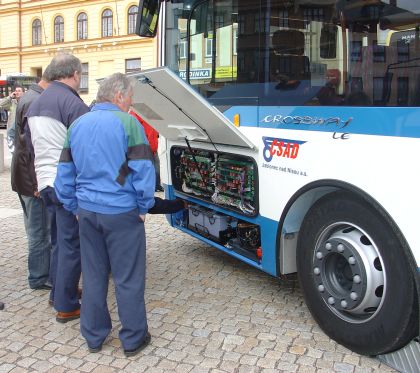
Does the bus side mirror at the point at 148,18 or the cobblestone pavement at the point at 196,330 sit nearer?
the cobblestone pavement at the point at 196,330

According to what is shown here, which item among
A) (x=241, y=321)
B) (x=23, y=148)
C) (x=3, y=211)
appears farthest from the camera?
(x=3, y=211)

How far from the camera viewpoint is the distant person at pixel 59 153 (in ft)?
12.2

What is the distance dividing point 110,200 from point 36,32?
1698 inches

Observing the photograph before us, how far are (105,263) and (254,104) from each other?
1618mm

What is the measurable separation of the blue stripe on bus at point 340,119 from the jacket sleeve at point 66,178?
140cm

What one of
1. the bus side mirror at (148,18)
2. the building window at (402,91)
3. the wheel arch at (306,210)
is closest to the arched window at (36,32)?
the bus side mirror at (148,18)

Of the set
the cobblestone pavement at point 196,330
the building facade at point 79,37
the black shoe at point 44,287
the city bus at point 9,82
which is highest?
the building facade at point 79,37

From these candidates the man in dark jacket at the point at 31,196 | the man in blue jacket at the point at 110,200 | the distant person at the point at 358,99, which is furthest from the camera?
the man in dark jacket at the point at 31,196

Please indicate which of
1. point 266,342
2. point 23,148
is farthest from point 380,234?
point 23,148

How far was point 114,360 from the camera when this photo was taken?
3.26 metres

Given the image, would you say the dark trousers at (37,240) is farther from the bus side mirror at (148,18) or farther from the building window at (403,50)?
the building window at (403,50)

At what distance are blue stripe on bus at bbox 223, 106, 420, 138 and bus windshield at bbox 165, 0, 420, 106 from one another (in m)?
0.06

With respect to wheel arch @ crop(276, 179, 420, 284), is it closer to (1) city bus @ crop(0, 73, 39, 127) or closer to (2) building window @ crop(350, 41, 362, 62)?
(2) building window @ crop(350, 41, 362, 62)

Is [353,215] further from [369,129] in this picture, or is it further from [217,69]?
[217,69]
